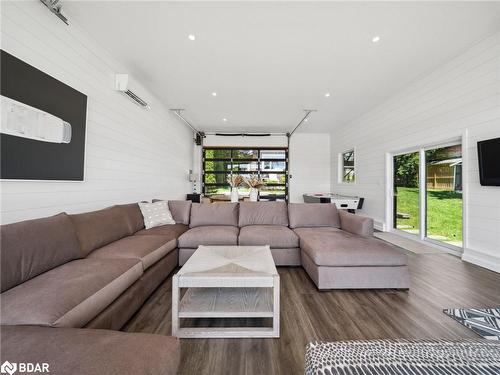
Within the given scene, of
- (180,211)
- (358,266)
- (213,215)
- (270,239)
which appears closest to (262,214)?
(270,239)

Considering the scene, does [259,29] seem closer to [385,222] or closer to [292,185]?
[385,222]

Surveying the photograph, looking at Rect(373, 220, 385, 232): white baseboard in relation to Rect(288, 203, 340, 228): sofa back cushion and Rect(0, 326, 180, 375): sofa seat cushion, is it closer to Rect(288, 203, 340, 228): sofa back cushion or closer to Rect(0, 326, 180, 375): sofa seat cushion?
Rect(288, 203, 340, 228): sofa back cushion

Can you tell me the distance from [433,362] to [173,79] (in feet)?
15.2

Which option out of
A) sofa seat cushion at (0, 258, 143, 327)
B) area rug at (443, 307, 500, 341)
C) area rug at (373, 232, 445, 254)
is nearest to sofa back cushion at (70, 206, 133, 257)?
sofa seat cushion at (0, 258, 143, 327)

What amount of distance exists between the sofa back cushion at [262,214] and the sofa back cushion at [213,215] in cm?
14

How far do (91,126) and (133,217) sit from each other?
52.1 inches

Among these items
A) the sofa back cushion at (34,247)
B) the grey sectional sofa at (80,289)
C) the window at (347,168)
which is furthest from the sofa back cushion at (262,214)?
the window at (347,168)

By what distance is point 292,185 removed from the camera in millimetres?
7910

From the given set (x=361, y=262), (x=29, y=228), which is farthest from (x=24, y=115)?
(x=361, y=262)

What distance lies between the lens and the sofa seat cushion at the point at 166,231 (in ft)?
8.94

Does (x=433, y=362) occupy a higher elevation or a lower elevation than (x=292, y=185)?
lower

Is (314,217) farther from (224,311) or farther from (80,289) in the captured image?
(80,289)

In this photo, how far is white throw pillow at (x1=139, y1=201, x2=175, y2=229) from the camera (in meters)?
3.09

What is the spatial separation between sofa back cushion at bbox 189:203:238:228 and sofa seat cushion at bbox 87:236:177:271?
2.76 ft
